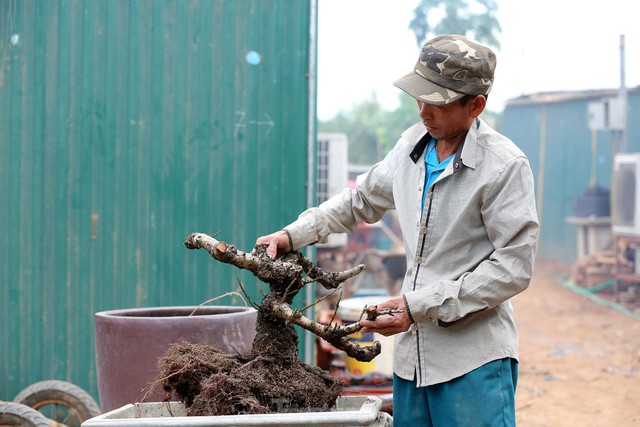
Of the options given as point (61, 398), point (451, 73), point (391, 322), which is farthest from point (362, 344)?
point (451, 73)

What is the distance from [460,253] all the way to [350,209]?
54 cm

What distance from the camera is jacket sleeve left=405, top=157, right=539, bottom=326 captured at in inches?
106

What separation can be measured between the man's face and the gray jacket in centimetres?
4

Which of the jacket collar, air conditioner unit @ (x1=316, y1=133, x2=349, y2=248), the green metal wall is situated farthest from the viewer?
air conditioner unit @ (x1=316, y1=133, x2=349, y2=248)

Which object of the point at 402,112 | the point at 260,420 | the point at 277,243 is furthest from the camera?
the point at 402,112

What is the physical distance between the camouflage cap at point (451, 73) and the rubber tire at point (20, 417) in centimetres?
278

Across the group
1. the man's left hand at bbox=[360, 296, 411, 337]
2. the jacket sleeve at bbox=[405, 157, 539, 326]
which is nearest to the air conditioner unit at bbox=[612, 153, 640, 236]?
the jacket sleeve at bbox=[405, 157, 539, 326]

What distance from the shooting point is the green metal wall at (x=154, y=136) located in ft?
18.8

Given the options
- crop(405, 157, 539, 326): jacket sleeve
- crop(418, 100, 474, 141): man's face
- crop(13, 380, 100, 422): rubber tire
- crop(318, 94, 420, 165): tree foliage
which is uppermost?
crop(318, 94, 420, 165): tree foliage

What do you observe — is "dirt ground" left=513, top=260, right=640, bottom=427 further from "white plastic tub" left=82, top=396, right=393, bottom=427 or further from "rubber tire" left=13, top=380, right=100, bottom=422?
"white plastic tub" left=82, top=396, right=393, bottom=427

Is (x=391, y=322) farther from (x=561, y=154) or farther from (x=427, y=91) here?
(x=561, y=154)

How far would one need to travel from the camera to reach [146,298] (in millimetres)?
5738

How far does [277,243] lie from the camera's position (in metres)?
3.04

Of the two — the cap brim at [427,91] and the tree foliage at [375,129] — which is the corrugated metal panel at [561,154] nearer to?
the tree foliage at [375,129]
